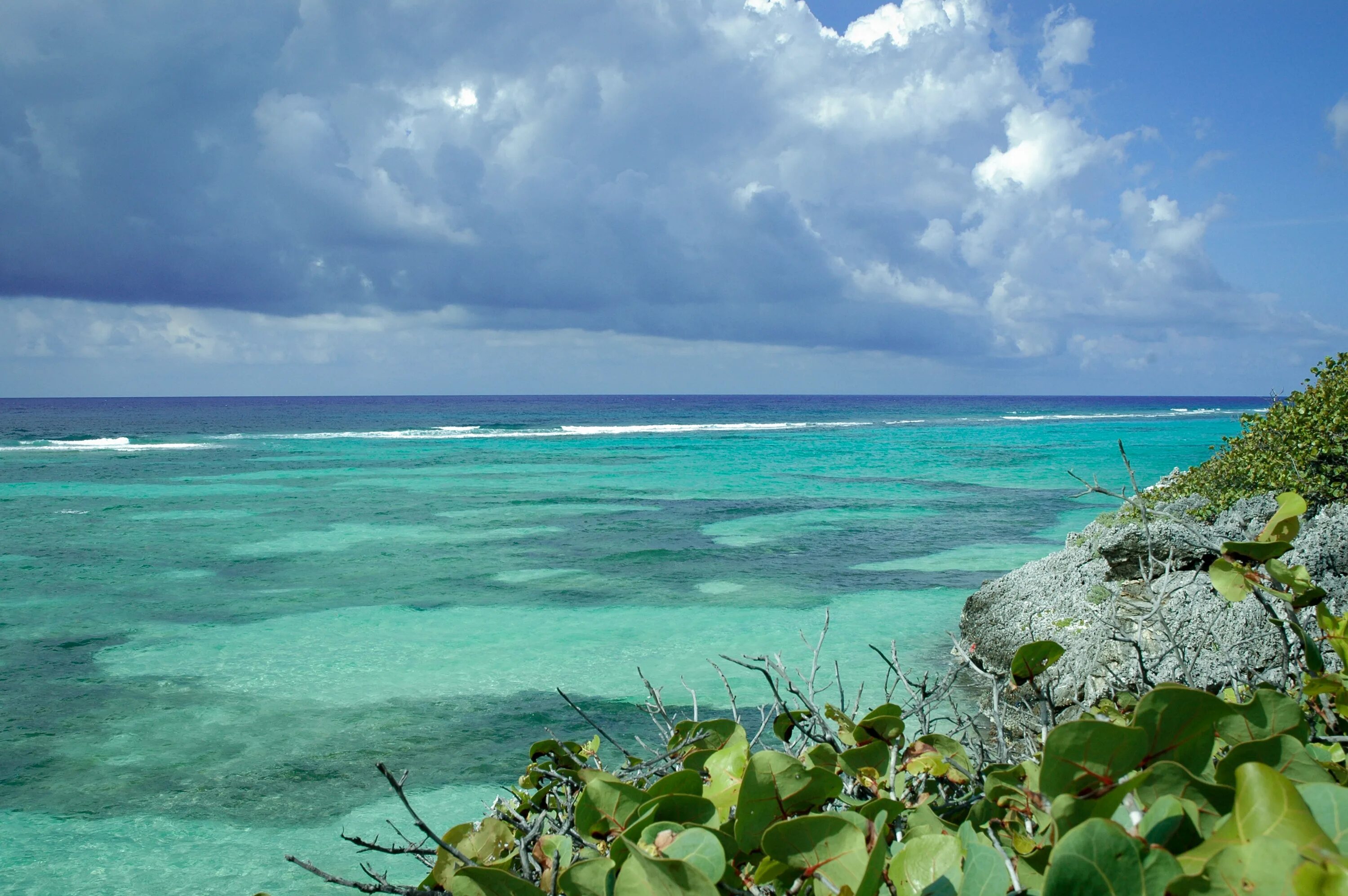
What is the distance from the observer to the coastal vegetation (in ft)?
2.74

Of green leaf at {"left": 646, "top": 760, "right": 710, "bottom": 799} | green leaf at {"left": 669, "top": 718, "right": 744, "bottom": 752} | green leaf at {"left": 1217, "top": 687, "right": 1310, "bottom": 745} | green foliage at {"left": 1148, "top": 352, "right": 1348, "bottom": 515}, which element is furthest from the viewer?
green foliage at {"left": 1148, "top": 352, "right": 1348, "bottom": 515}

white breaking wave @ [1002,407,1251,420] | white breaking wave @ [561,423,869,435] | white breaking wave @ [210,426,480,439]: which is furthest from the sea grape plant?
white breaking wave @ [1002,407,1251,420]

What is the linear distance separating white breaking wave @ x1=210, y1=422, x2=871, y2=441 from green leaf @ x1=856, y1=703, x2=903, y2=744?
47947 millimetres

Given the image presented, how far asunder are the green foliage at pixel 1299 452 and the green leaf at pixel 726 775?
7.64 meters

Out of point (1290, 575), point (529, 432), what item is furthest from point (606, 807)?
point (529, 432)

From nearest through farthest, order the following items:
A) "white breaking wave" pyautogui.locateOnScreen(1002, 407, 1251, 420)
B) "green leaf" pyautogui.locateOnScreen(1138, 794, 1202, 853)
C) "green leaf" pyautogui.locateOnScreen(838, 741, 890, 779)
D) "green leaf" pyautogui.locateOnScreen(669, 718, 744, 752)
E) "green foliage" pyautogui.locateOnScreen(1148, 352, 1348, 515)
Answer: "green leaf" pyautogui.locateOnScreen(1138, 794, 1202, 853) < "green leaf" pyautogui.locateOnScreen(838, 741, 890, 779) < "green leaf" pyautogui.locateOnScreen(669, 718, 744, 752) < "green foliage" pyautogui.locateOnScreen(1148, 352, 1348, 515) < "white breaking wave" pyautogui.locateOnScreen(1002, 407, 1251, 420)

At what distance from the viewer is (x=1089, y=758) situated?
974 millimetres

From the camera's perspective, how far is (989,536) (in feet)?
51.4

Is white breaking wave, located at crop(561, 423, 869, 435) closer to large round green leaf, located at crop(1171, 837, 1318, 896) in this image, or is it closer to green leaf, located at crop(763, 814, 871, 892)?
green leaf, located at crop(763, 814, 871, 892)

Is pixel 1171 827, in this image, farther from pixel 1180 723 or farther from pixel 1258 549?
pixel 1258 549

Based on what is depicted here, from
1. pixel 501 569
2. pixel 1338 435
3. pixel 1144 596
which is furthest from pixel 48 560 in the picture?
pixel 1338 435

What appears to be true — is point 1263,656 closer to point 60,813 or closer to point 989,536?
point 60,813

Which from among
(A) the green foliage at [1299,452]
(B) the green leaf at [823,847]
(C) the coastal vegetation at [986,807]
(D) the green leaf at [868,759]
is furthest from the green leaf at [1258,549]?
(A) the green foliage at [1299,452]

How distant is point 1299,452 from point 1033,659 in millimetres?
7839
